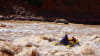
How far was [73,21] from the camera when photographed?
42.7 ft

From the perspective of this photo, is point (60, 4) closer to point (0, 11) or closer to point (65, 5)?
point (65, 5)

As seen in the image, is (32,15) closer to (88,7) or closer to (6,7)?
(6,7)

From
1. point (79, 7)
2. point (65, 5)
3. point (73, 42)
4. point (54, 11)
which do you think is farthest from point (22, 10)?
point (73, 42)

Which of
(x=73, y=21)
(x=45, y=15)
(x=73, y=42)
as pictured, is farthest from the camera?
(x=45, y=15)

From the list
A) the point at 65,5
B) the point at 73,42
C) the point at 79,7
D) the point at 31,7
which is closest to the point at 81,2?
the point at 79,7

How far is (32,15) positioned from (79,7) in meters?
4.16

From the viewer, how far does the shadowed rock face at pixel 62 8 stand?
14.0 metres

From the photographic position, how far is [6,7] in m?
14.2

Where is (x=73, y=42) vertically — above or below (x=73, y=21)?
above

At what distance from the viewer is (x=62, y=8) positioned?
14344 millimetres

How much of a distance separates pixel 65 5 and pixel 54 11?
112 cm

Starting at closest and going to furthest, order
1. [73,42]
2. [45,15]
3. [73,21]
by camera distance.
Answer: [73,42]
[73,21]
[45,15]

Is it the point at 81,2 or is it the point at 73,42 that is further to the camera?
the point at 81,2

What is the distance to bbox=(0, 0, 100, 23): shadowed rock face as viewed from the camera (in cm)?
1403
